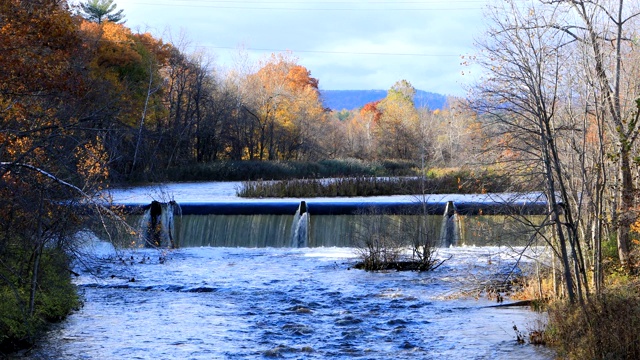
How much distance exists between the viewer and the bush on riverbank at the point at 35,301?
864cm

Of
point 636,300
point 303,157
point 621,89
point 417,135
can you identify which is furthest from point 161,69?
point 636,300

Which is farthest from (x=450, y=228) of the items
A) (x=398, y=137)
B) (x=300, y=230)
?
(x=398, y=137)

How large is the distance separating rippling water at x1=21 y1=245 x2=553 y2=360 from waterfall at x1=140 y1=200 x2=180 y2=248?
254 centimetres

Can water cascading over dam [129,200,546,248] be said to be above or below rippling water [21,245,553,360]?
above

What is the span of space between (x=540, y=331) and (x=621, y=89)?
4.30 metres

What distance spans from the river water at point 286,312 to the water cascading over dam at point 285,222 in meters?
1.63

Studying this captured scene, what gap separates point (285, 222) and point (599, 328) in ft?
40.8

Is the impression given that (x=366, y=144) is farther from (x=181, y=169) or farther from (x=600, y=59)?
(x=600, y=59)

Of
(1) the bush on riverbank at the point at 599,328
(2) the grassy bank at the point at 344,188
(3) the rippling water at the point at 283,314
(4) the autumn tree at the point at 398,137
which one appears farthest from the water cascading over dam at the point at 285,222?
(4) the autumn tree at the point at 398,137

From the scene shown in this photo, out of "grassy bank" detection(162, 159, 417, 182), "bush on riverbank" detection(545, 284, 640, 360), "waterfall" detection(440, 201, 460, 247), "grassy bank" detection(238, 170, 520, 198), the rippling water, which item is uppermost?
"grassy bank" detection(162, 159, 417, 182)

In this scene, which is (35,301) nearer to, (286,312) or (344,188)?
(286,312)

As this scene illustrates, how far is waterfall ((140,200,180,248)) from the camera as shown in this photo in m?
19.0

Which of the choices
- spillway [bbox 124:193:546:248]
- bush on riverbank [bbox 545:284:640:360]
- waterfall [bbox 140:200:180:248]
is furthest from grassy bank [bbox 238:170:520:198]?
bush on riverbank [bbox 545:284:640:360]

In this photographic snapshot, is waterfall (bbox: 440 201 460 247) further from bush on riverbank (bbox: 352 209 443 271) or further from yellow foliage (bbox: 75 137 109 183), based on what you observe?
yellow foliage (bbox: 75 137 109 183)
